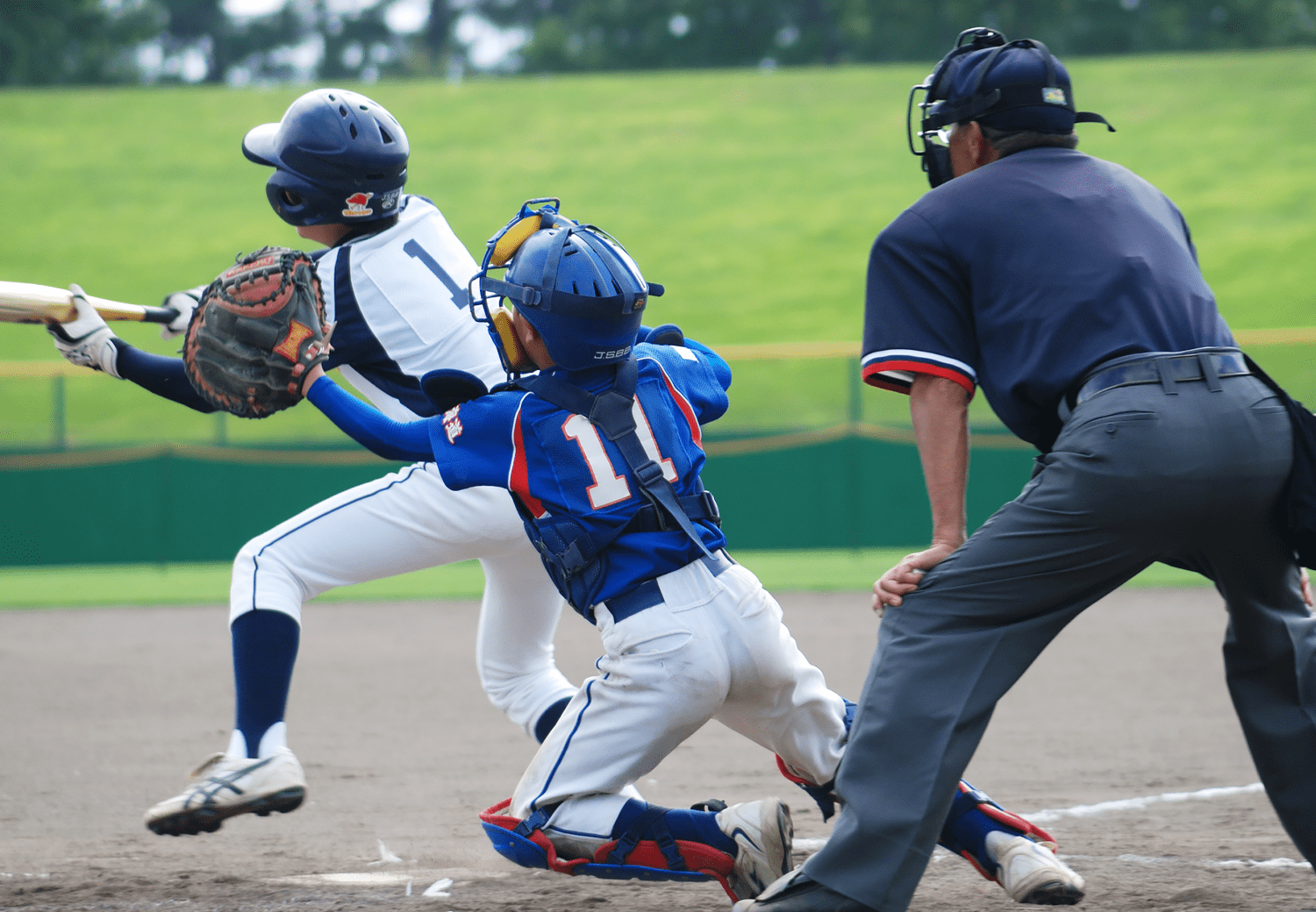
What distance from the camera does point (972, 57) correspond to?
9.37ft

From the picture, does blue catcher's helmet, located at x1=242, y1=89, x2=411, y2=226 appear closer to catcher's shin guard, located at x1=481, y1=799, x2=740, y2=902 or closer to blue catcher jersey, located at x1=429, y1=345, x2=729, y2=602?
blue catcher jersey, located at x1=429, y1=345, x2=729, y2=602

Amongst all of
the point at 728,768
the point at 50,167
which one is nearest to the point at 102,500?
the point at 728,768

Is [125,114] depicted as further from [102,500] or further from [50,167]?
[102,500]

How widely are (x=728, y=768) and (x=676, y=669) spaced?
6.71 ft

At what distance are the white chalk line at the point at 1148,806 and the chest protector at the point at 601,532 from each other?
3.47ft

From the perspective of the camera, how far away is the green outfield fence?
10.9m

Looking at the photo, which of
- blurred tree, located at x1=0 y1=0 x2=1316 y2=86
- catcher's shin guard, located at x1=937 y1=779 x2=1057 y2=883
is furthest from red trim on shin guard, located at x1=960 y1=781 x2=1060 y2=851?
blurred tree, located at x1=0 y1=0 x2=1316 y2=86

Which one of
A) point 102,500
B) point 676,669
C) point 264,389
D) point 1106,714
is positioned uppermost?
point 264,389

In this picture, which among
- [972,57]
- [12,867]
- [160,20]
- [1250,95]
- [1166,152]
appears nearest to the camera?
[972,57]

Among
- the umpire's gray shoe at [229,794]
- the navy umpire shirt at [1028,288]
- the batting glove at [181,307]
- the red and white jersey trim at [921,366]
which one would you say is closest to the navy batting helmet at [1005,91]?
the navy umpire shirt at [1028,288]

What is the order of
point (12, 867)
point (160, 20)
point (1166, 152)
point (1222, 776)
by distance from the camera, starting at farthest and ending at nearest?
point (160, 20) → point (1166, 152) → point (1222, 776) → point (12, 867)

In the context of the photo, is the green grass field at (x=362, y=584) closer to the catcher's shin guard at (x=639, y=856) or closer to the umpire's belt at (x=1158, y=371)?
the catcher's shin guard at (x=639, y=856)

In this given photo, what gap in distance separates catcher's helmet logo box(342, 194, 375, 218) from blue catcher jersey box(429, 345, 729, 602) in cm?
99

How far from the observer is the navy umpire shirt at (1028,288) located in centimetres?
262
